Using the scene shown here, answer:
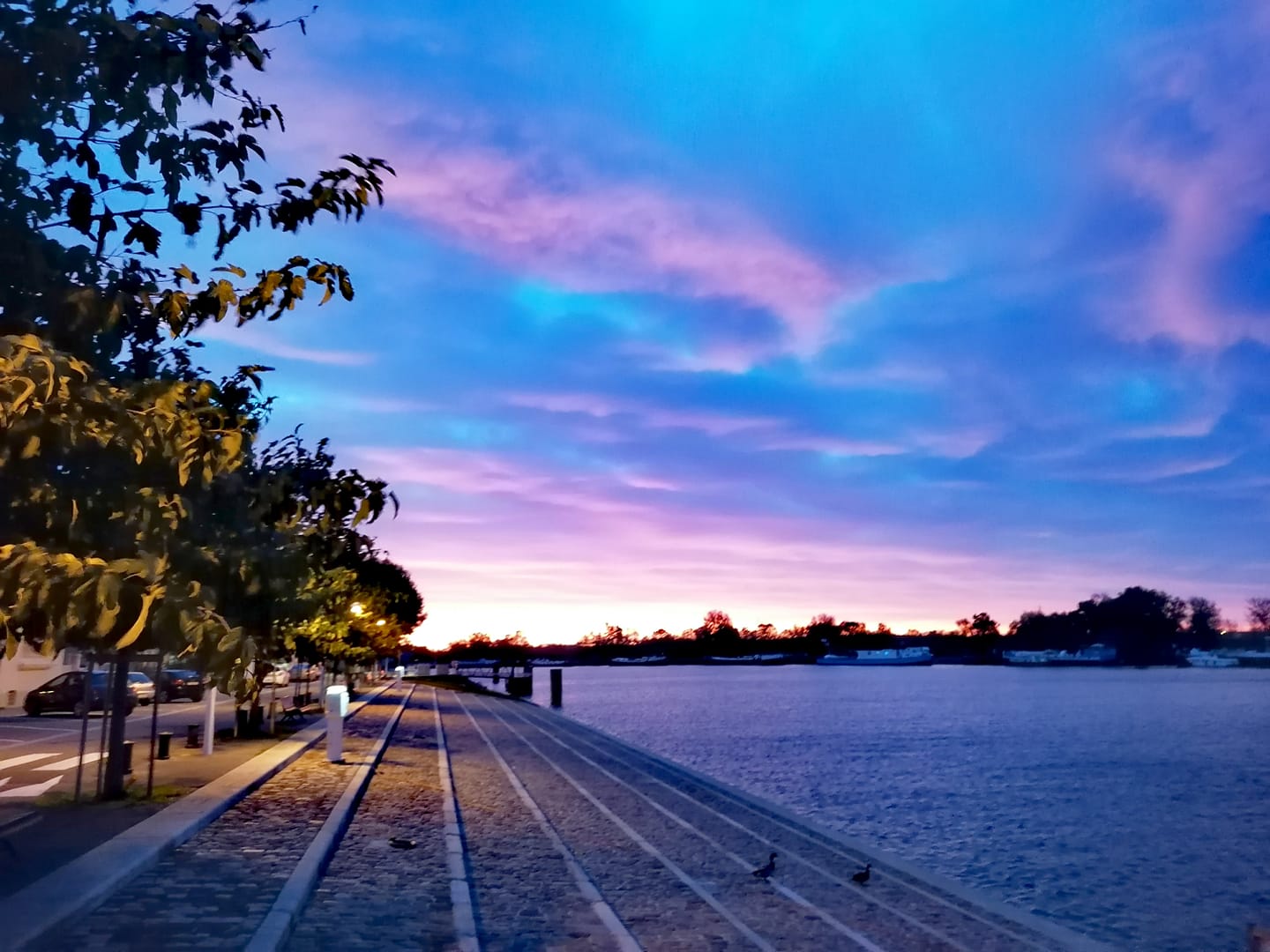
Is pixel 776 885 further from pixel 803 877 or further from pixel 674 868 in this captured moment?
pixel 674 868

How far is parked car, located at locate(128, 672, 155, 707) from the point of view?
45891 millimetres

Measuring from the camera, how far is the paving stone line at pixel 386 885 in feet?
32.2

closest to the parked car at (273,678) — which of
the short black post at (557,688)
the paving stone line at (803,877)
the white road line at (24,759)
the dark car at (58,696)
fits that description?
the white road line at (24,759)

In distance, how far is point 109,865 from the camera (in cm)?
1152

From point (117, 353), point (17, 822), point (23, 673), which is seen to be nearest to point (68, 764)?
point (17, 822)

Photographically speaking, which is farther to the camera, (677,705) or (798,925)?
(677,705)

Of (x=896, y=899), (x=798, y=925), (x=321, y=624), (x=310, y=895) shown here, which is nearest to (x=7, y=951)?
(x=310, y=895)

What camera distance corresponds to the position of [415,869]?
13117 millimetres

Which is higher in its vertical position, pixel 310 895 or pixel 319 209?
pixel 319 209

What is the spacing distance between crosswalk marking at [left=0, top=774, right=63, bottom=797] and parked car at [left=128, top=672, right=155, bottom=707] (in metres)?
26.8

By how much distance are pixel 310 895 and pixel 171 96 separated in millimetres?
8115

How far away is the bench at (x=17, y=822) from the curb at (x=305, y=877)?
3408 mm

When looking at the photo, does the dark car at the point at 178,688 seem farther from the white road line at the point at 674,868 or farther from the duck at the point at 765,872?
the duck at the point at 765,872

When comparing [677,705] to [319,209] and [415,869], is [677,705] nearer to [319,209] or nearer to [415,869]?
[415,869]
